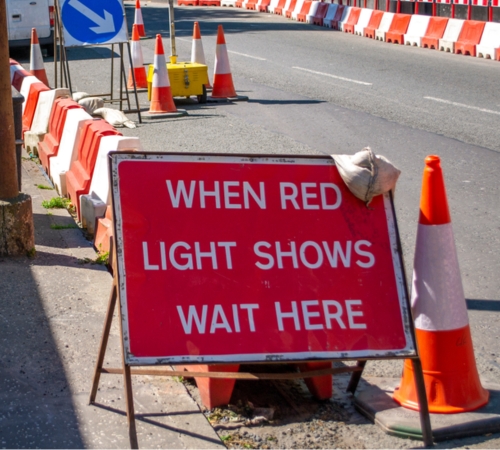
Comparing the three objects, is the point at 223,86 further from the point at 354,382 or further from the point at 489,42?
the point at 354,382

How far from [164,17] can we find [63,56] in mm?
18503

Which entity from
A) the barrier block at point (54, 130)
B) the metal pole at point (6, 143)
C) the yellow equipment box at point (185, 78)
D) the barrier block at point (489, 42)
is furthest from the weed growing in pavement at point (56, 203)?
the barrier block at point (489, 42)

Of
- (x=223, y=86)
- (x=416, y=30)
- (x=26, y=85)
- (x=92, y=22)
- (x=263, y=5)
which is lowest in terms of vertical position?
(x=263, y=5)

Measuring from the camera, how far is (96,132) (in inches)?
270

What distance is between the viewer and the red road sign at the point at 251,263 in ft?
11.9

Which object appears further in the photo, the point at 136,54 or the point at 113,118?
the point at 136,54

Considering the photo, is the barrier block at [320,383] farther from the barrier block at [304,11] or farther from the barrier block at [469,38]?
the barrier block at [304,11]

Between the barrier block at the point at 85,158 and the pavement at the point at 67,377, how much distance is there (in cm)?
102

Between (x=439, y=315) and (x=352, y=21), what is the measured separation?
67.8 feet

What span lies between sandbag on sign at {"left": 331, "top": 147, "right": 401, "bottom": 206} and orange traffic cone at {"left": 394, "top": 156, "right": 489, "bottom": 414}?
0.15 m

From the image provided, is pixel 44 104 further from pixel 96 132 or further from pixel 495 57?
pixel 495 57

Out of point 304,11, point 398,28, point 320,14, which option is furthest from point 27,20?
point 304,11

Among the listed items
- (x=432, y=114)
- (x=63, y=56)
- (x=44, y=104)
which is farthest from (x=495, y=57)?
(x=44, y=104)

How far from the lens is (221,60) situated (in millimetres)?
12750
